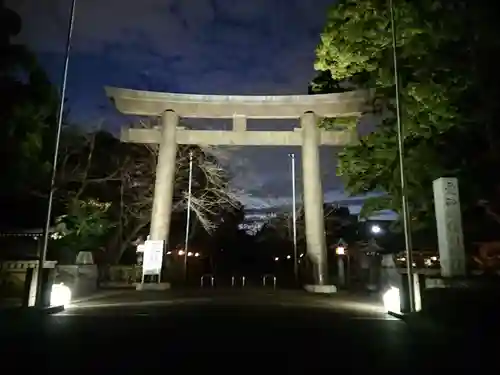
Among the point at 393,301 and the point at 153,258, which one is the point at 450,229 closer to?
the point at 393,301

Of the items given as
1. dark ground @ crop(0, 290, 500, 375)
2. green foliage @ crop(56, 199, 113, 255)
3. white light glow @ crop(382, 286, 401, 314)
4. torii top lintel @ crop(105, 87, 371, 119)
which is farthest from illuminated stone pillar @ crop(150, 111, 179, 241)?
white light glow @ crop(382, 286, 401, 314)

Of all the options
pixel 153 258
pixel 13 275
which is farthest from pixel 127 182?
pixel 13 275

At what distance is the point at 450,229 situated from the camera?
41.4 feet

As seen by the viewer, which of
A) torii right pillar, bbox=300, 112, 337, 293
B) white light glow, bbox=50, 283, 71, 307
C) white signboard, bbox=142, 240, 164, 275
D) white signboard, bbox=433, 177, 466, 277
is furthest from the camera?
torii right pillar, bbox=300, 112, 337, 293

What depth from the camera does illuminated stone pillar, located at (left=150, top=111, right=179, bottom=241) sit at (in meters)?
20.8

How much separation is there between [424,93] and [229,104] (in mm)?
9503

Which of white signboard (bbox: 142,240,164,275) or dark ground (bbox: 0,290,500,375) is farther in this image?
white signboard (bbox: 142,240,164,275)

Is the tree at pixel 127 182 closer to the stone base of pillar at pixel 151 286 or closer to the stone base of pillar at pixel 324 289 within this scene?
the stone base of pillar at pixel 151 286

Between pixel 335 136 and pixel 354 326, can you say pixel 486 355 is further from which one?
pixel 335 136

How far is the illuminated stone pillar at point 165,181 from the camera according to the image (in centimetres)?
2084

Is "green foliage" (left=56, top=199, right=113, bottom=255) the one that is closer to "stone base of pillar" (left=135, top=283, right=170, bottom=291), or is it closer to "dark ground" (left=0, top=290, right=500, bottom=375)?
"stone base of pillar" (left=135, top=283, right=170, bottom=291)

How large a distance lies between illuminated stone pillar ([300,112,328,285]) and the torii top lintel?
0.78 m

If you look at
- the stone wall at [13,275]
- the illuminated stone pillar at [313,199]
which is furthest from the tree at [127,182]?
the illuminated stone pillar at [313,199]

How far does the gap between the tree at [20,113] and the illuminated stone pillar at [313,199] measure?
10741 mm
